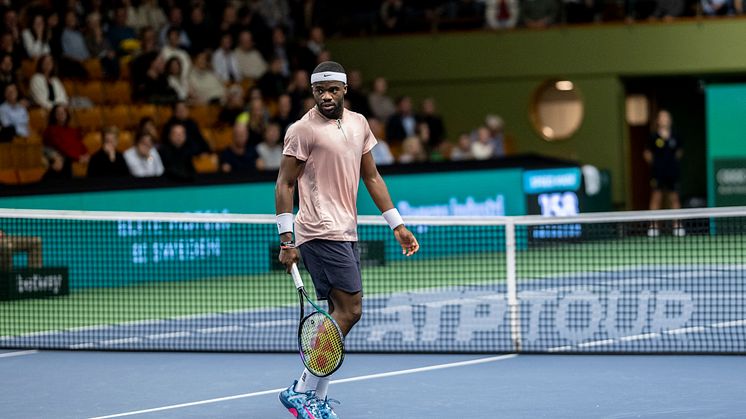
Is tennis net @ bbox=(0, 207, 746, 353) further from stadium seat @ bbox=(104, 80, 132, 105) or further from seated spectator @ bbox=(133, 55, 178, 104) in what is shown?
stadium seat @ bbox=(104, 80, 132, 105)

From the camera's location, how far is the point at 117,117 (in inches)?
756

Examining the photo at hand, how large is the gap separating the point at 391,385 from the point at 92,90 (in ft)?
38.6

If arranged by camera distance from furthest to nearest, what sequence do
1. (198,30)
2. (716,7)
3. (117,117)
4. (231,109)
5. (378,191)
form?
(716,7)
(198,30)
(231,109)
(117,117)
(378,191)

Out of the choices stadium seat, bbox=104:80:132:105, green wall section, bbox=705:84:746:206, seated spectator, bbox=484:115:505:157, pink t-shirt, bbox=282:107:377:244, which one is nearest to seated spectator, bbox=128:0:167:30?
stadium seat, bbox=104:80:132:105

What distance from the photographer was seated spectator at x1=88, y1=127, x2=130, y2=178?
15797mm

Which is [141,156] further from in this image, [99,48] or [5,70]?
[99,48]

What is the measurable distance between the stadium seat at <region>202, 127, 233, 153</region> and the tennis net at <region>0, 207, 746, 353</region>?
3953mm

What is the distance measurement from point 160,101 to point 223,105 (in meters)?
1.48

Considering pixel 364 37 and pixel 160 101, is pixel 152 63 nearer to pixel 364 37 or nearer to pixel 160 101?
pixel 160 101

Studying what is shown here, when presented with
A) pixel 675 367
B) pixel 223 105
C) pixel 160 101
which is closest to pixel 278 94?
pixel 223 105

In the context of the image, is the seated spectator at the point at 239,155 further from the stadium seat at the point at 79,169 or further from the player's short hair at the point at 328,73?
the player's short hair at the point at 328,73

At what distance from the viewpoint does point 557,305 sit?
1241 cm

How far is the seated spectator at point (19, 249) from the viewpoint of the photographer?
13.3 meters

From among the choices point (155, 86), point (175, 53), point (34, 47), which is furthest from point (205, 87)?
point (34, 47)
